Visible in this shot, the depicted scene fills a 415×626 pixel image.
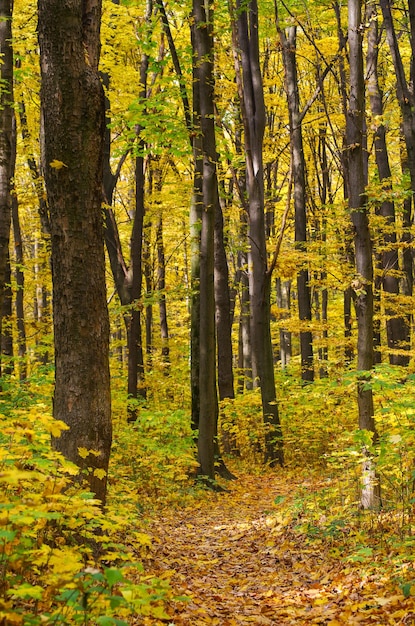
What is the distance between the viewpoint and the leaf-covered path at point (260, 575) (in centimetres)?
452

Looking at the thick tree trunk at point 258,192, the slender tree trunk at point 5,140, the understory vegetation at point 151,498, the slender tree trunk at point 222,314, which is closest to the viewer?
the understory vegetation at point 151,498

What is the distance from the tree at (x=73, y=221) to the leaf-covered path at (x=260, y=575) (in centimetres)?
151

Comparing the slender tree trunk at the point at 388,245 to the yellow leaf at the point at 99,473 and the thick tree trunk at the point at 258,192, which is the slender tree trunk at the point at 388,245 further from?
the yellow leaf at the point at 99,473

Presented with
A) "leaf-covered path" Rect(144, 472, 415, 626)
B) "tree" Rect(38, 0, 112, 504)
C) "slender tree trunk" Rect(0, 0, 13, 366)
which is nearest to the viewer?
"leaf-covered path" Rect(144, 472, 415, 626)

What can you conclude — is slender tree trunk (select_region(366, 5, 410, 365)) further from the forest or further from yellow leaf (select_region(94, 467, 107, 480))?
yellow leaf (select_region(94, 467, 107, 480))

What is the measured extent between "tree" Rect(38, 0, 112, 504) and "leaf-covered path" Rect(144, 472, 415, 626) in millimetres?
1512

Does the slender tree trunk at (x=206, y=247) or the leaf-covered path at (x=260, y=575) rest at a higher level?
the slender tree trunk at (x=206, y=247)

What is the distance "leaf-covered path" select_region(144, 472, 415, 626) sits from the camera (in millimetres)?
4520

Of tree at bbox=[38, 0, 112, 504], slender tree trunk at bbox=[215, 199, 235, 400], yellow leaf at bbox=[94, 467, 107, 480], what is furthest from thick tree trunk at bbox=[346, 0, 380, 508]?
slender tree trunk at bbox=[215, 199, 235, 400]

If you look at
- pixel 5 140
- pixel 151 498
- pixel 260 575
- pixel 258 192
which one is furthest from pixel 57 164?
pixel 258 192

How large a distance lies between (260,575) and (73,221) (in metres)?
4.07

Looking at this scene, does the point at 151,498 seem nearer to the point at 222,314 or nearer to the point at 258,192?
the point at 222,314

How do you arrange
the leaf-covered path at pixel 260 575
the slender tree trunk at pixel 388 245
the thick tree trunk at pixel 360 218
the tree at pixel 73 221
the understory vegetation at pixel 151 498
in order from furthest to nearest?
the slender tree trunk at pixel 388 245 → the thick tree trunk at pixel 360 218 → the tree at pixel 73 221 → the leaf-covered path at pixel 260 575 → the understory vegetation at pixel 151 498

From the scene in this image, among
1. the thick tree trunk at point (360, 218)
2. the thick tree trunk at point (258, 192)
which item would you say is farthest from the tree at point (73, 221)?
the thick tree trunk at point (258, 192)
